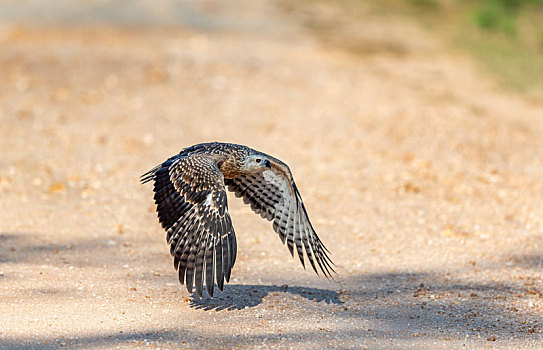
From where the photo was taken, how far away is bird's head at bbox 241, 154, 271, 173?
5.78 metres

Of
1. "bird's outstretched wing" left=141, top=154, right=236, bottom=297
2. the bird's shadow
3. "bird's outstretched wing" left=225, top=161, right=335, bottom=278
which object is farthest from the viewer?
"bird's outstretched wing" left=225, top=161, right=335, bottom=278

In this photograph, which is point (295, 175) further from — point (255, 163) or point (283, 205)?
point (255, 163)

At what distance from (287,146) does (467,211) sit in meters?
2.91

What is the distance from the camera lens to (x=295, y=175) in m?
9.61

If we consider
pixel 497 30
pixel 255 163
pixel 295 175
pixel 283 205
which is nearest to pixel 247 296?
pixel 283 205

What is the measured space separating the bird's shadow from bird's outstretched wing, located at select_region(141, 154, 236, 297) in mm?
604

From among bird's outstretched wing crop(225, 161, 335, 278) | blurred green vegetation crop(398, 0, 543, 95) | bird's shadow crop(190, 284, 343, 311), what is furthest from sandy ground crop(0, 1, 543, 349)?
blurred green vegetation crop(398, 0, 543, 95)

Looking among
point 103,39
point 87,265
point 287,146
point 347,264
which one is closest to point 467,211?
point 347,264

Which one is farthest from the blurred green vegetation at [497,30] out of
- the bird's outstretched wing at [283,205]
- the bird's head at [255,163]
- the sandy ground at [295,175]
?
the bird's head at [255,163]

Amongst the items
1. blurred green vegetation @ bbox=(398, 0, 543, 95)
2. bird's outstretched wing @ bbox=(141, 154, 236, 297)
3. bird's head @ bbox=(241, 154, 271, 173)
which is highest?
blurred green vegetation @ bbox=(398, 0, 543, 95)

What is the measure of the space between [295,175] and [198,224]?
14.9 ft

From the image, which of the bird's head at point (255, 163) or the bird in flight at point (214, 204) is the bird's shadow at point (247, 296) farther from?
the bird's head at point (255, 163)

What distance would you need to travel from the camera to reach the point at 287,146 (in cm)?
1058

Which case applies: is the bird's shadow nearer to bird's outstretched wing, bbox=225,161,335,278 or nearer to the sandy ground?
the sandy ground
